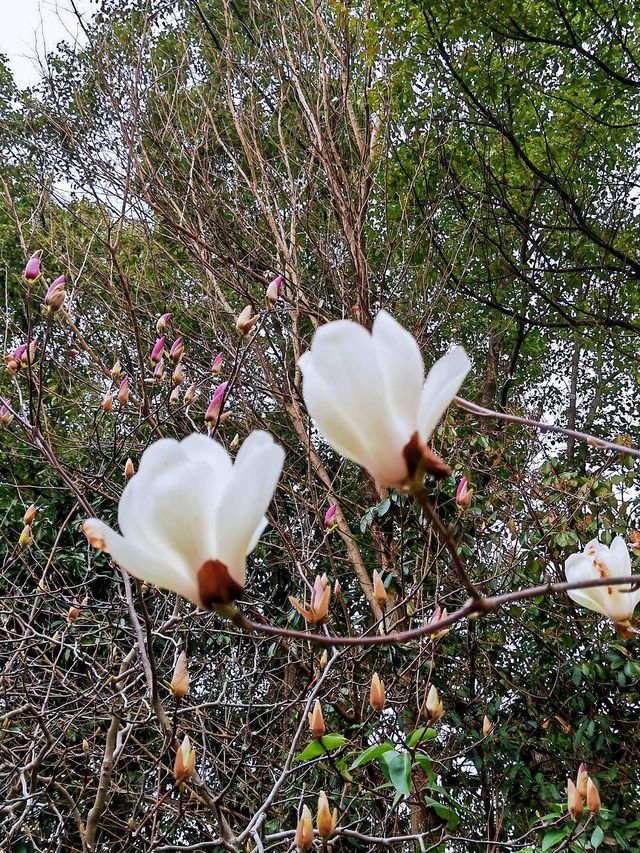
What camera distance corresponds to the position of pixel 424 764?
120 cm

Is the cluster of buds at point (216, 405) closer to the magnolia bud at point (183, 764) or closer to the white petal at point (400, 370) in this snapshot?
the magnolia bud at point (183, 764)

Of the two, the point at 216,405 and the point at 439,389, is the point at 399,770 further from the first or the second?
the point at 439,389

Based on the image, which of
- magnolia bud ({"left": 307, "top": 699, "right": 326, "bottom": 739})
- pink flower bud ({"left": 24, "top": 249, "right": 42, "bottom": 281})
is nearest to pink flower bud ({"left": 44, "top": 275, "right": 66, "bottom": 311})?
pink flower bud ({"left": 24, "top": 249, "right": 42, "bottom": 281})

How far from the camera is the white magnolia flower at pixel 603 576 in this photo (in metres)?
0.63

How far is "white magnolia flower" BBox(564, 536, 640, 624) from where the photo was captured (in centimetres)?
63

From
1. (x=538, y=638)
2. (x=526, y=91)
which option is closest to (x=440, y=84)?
(x=526, y=91)

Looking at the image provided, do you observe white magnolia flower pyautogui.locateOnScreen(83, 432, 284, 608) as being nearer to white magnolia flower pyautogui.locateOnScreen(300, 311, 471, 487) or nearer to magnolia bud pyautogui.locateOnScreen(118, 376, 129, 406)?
white magnolia flower pyautogui.locateOnScreen(300, 311, 471, 487)

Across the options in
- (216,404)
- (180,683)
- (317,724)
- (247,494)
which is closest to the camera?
(247,494)

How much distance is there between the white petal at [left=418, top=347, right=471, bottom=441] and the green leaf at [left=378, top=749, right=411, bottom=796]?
84 centimetres

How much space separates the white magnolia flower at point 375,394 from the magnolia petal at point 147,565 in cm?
12

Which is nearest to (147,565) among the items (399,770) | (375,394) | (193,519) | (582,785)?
(193,519)

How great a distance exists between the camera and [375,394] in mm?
381

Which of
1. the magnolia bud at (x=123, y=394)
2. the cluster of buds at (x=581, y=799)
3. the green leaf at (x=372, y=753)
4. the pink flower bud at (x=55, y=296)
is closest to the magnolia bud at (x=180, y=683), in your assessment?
the green leaf at (x=372, y=753)

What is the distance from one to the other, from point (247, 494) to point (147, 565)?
0.07 meters
